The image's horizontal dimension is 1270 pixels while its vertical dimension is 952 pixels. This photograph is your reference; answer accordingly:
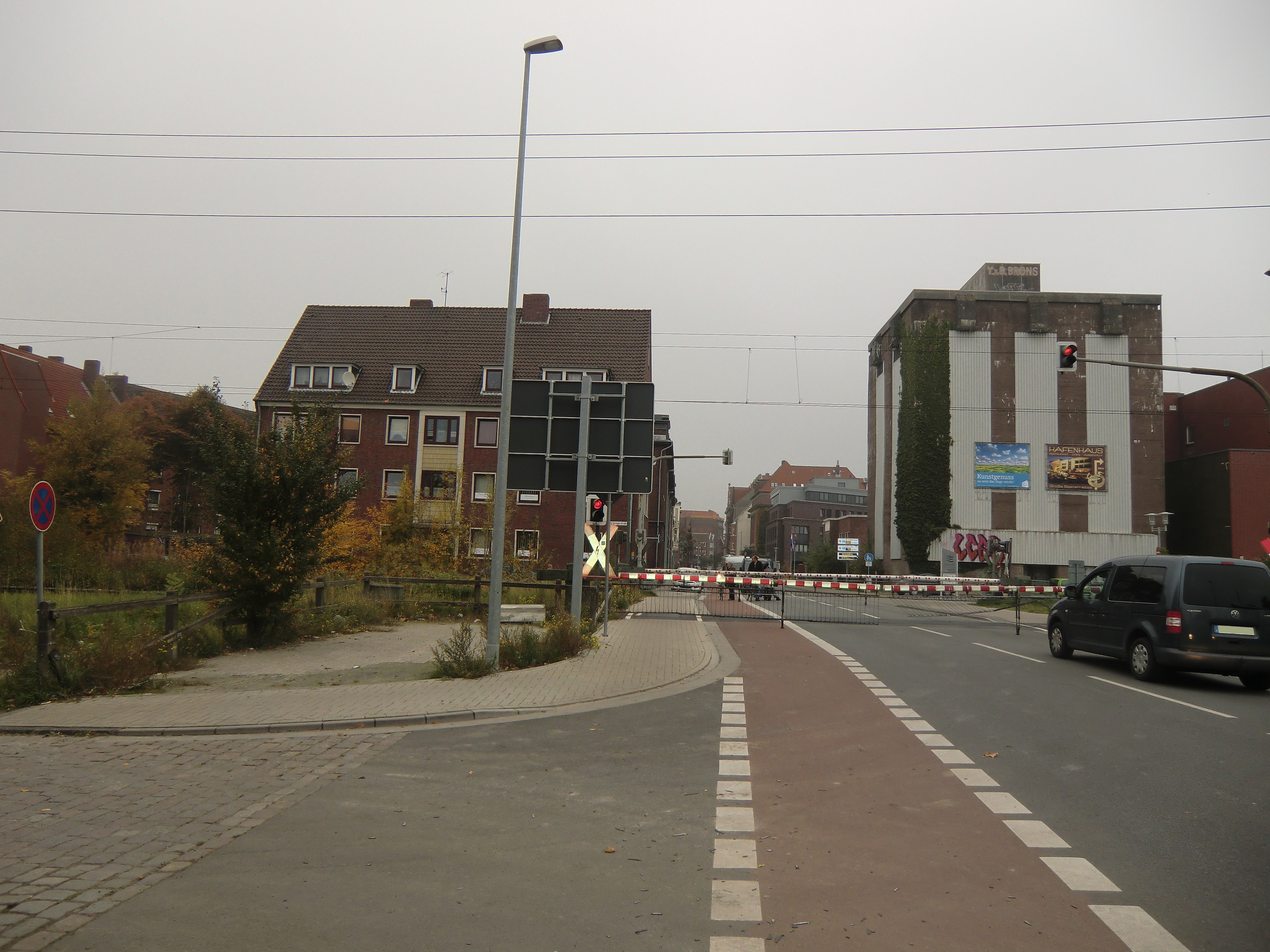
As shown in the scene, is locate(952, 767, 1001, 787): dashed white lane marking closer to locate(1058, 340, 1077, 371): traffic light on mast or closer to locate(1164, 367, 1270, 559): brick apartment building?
locate(1058, 340, 1077, 371): traffic light on mast

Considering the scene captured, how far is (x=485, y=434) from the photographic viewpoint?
4591cm

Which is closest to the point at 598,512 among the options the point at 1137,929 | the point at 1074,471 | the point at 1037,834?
the point at 1037,834

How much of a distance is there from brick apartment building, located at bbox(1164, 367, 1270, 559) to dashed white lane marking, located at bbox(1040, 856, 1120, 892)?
54.7 metres

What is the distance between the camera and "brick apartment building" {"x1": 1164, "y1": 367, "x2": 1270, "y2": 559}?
A: 182ft

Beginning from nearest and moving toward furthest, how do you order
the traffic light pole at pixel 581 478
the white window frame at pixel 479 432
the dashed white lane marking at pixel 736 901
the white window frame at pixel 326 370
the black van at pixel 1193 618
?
the dashed white lane marking at pixel 736 901 → the black van at pixel 1193 618 → the traffic light pole at pixel 581 478 → the white window frame at pixel 479 432 → the white window frame at pixel 326 370

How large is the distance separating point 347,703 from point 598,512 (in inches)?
308

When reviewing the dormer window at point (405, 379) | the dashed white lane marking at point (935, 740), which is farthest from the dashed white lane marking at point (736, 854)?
the dormer window at point (405, 379)

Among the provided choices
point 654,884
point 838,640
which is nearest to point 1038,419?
point 838,640

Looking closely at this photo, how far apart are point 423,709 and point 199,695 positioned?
2.98m

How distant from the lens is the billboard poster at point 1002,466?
60688mm

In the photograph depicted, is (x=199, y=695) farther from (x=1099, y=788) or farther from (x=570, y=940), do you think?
(x=1099, y=788)

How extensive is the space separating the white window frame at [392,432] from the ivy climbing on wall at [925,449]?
34.9 metres

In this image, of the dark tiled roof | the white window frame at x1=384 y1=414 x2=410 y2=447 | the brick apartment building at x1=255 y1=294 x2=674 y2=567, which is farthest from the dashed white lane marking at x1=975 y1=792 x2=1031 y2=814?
the white window frame at x1=384 y1=414 x2=410 y2=447

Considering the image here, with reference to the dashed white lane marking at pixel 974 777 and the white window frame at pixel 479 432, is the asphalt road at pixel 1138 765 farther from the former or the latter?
the white window frame at pixel 479 432
